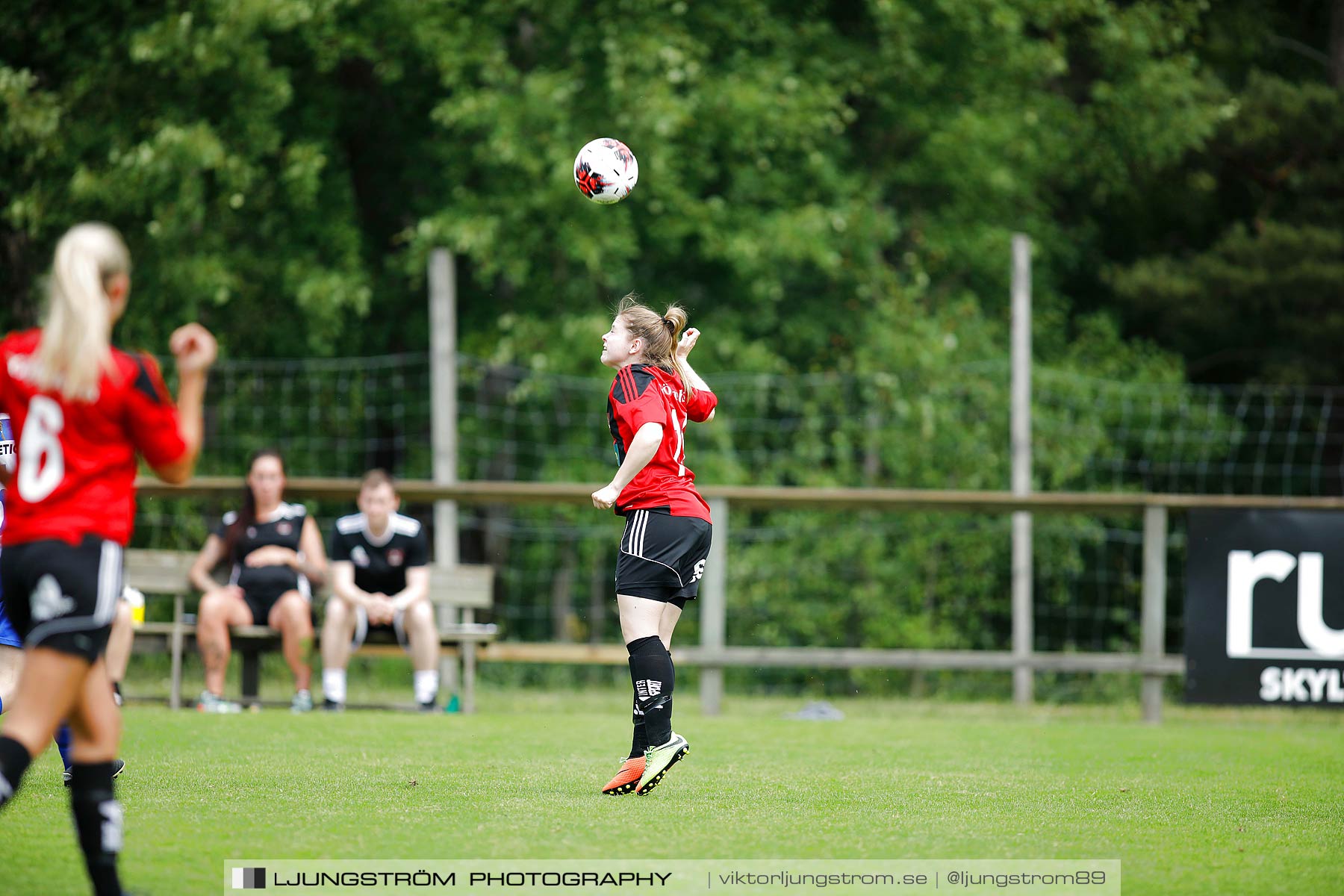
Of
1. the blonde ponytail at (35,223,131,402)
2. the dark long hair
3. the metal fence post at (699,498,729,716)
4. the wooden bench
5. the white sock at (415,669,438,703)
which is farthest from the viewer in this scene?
the metal fence post at (699,498,729,716)

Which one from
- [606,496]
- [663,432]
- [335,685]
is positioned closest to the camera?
[606,496]

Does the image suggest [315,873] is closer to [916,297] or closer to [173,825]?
[173,825]

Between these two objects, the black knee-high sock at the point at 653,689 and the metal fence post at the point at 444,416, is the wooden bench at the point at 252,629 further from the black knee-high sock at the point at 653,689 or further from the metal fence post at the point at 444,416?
the black knee-high sock at the point at 653,689

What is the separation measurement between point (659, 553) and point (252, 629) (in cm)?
472

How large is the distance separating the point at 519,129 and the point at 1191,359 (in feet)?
32.3

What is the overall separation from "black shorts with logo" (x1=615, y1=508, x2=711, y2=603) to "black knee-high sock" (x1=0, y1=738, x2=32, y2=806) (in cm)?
225

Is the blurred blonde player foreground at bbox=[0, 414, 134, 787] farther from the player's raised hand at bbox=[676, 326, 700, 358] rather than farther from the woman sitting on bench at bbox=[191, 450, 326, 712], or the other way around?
the woman sitting on bench at bbox=[191, 450, 326, 712]

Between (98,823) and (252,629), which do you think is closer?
(98,823)

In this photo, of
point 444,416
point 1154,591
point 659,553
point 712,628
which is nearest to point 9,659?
point 659,553

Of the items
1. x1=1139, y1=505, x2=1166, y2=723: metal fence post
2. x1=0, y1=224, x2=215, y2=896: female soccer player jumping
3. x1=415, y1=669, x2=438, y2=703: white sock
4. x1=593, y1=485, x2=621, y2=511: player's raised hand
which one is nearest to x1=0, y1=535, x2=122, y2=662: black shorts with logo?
x1=0, y1=224, x2=215, y2=896: female soccer player jumping

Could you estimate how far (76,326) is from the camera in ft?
10.4

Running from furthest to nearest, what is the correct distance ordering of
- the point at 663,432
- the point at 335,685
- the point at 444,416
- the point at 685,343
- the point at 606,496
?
the point at 444,416 < the point at 335,685 < the point at 685,343 < the point at 663,432 < the point at 606,496

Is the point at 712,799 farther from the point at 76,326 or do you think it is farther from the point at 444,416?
the point at 444,416

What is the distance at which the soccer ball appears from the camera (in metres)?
6.77
